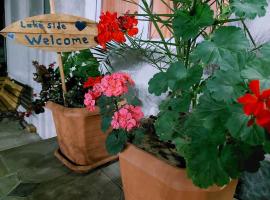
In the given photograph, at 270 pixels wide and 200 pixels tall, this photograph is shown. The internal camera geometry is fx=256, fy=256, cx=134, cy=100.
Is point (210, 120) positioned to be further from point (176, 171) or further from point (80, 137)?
point (80, 137)

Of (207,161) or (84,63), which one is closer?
(207,161)

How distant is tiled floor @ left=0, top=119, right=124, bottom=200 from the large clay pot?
14.6 inches

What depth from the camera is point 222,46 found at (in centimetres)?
87

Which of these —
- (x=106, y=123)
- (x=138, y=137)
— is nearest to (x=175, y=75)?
(x=138, y=137)

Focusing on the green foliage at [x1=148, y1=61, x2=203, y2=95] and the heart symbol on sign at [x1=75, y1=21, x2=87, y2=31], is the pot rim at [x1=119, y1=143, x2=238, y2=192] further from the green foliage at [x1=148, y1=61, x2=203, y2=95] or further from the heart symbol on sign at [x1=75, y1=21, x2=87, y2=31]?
the heart symbol on sign at [x1=75, y1=21, x2=87, y2=31]

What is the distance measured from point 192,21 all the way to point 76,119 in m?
1.01

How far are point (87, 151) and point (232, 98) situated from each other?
1193mm

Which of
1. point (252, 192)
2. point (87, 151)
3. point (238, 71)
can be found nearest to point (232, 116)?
point (238, 71)

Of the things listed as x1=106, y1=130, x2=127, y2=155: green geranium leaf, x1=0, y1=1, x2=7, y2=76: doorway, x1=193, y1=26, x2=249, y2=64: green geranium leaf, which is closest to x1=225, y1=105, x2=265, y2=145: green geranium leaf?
x1=193, y1=26, x2=249, y2=64: green geranium leaf

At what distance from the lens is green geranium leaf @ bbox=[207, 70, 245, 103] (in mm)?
734

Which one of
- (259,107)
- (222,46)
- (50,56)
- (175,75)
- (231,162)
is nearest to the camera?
(259,107)

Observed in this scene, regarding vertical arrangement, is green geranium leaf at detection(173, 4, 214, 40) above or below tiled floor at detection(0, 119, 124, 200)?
above

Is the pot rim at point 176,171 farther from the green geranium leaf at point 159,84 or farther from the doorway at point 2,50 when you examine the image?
the doorway at point 2,50

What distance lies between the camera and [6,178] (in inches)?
66.2
